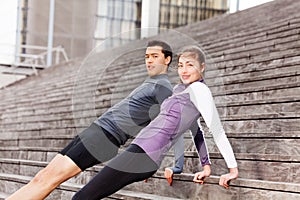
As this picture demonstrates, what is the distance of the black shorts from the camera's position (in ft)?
13.0

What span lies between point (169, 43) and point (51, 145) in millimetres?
4439

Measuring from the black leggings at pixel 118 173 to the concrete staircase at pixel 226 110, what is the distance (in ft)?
1.56

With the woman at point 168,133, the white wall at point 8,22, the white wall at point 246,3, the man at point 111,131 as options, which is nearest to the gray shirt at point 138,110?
the man at point 111,131

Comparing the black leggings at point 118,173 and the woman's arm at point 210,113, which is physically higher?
the woman's arm at point 210,113

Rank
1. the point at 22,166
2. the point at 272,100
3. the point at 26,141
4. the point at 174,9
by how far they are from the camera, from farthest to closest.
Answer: the point at 174,9
the point at 26,141
the point at 22,166
the point at 272,100

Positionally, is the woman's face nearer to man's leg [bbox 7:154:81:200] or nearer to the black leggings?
the black leggings

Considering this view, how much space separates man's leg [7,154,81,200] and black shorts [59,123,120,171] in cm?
4

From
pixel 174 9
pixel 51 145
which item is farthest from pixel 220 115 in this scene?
pixel 174 9

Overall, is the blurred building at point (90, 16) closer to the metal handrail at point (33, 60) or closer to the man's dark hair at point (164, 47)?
the metal handrail at point (33, 60)

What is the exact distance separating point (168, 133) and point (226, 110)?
1412 millimetres

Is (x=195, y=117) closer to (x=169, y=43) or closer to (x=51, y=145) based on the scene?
(x=169, y=43)

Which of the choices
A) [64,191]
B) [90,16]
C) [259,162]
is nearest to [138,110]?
[259,162]

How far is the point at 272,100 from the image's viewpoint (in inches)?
230

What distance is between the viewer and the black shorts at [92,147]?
3957 millimetres
